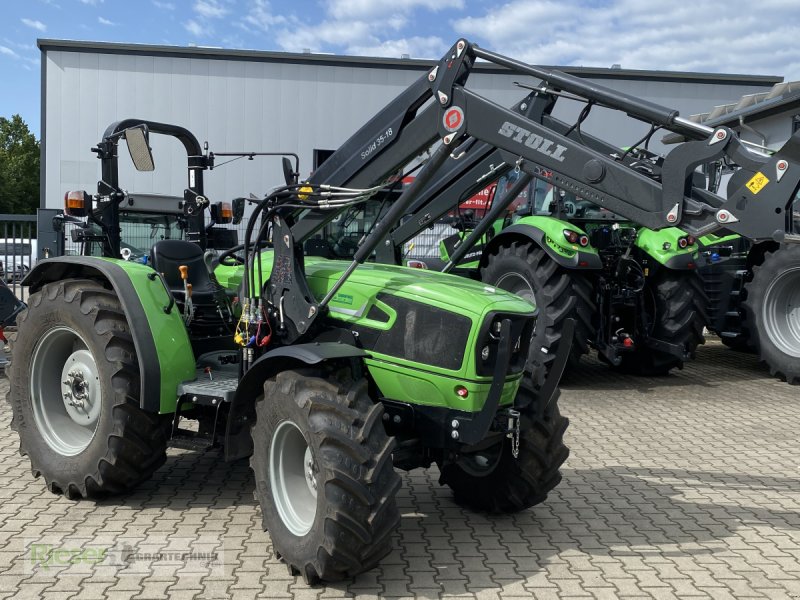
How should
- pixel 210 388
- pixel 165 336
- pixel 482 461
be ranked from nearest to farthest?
pixel 482 461, pixel 210 388, pixel 165 336

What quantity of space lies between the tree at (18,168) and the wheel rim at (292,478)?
145 feet

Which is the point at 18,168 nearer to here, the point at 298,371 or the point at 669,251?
the point at 669,251

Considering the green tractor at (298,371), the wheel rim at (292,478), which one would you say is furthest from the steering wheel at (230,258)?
the wheel rim at (292,478)

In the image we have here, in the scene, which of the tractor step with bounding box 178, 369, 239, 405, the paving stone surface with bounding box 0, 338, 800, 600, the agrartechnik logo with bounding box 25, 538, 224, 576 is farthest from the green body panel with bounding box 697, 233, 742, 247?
the agrartechnik logo with bounding box 25, 538, 224, 576

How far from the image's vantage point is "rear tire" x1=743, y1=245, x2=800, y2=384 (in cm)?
891

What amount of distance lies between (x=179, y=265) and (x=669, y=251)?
5.24m

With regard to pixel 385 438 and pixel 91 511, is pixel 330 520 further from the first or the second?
pixel 91 511

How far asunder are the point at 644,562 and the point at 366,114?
1736cm

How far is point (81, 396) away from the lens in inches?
195

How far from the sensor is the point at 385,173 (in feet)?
13.9

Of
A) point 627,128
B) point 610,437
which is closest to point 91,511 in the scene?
point 610,437

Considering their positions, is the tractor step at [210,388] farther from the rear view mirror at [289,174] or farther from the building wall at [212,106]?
the building wall at [212,106]

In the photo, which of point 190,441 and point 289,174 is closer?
point 289,174

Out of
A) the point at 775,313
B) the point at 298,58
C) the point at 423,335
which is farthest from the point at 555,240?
the point at 298,58
